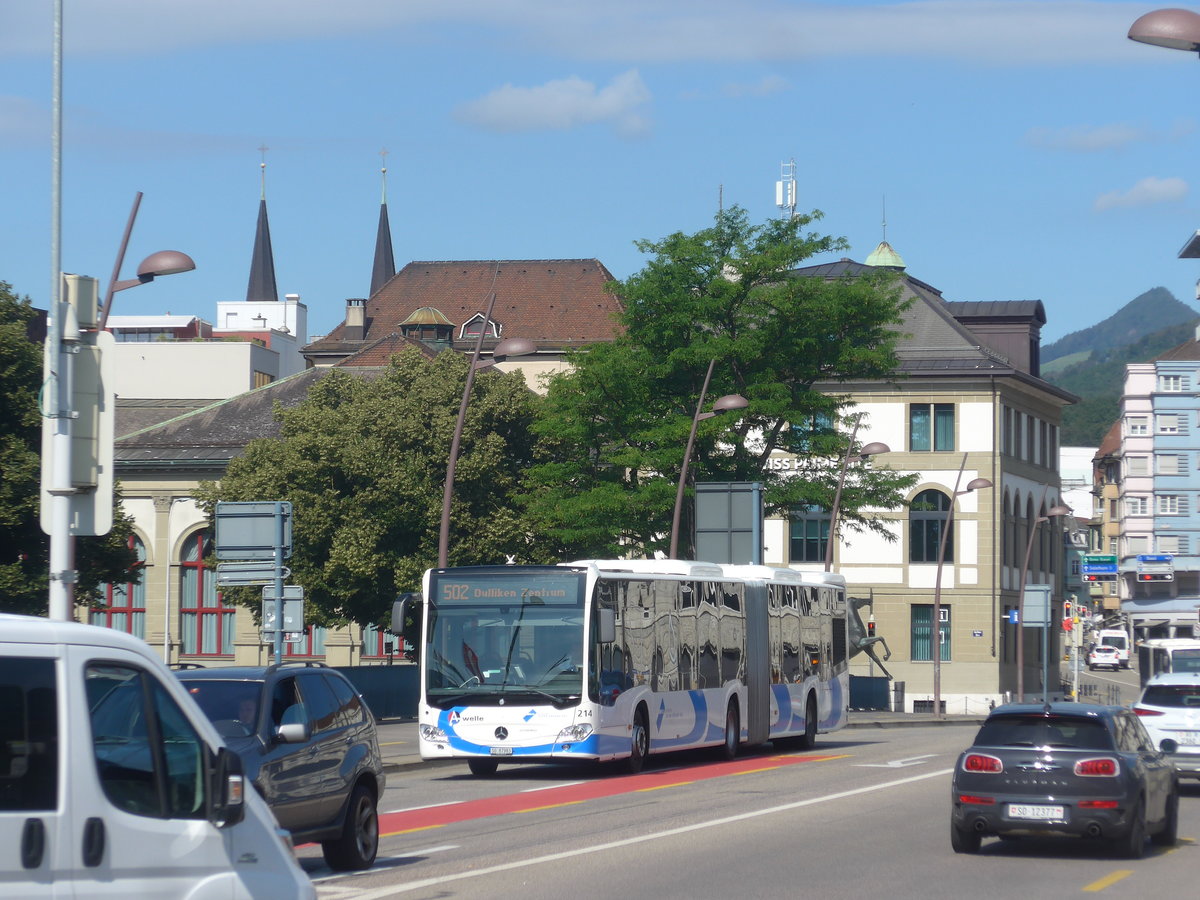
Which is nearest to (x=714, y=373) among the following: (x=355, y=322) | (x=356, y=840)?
(x=356, y=840)

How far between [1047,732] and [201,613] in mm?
60932

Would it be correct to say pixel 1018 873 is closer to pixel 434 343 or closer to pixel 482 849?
pixel 482 849

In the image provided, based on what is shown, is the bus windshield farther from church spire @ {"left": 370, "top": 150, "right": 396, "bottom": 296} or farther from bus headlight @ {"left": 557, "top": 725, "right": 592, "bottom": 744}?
church spire @ {"left": 370, "top": 150, "right": 396, "bottom": 296}

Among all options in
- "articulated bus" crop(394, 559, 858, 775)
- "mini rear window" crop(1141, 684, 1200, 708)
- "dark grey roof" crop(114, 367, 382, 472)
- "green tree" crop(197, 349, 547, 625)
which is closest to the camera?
"mini rear window" crop(1141, 684, 1200, 708)

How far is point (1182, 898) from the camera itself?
43.3 feet

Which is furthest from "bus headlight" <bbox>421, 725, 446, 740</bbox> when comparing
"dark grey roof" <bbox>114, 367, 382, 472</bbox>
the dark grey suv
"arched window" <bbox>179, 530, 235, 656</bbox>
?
"arched window" <bbox>179, 530, 235, 656</bbox>

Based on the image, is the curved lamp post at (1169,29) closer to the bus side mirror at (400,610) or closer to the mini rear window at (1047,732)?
the mini rear window at (1047,732)

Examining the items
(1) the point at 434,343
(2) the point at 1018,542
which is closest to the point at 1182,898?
(2) the point at 1018,542

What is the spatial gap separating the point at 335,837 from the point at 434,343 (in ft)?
292

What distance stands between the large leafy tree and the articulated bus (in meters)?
21.6

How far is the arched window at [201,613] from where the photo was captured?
240ft

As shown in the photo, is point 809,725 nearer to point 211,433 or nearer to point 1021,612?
point 1021,612

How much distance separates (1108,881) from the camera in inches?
560

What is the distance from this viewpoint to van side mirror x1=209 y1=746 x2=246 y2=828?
→ 671cm
